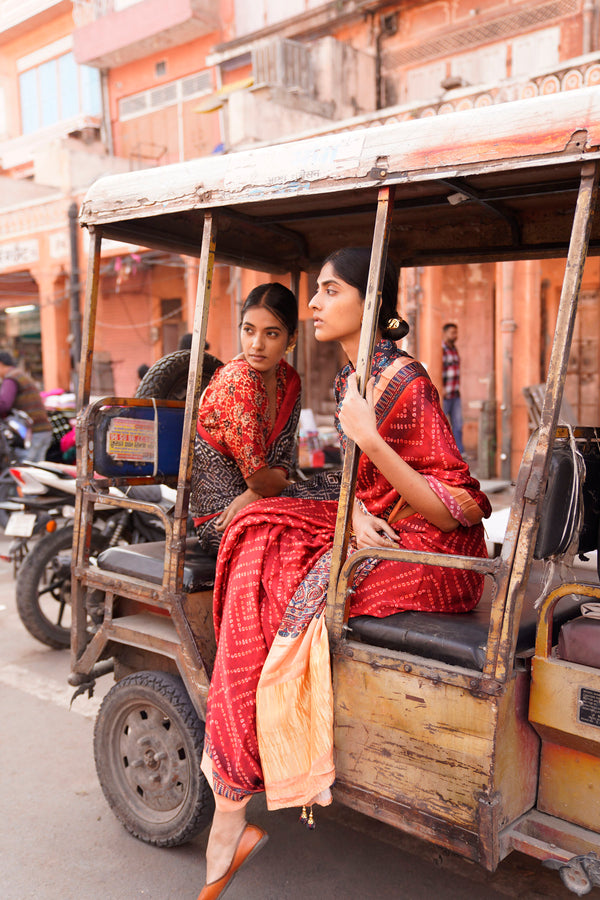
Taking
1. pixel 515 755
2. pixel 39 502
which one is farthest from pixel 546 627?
pixel 39 502

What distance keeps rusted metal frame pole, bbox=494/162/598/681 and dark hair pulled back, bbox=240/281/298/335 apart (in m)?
1.35

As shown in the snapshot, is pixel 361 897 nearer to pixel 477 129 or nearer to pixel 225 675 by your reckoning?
pixel 225 675

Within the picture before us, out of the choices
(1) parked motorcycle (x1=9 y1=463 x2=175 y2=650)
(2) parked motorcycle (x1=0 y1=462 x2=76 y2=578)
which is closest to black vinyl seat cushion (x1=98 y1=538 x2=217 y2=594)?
(1) parked motorcycle (x1=9 y1=463 x2=175 y2=650)

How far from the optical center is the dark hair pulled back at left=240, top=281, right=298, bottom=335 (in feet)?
9.52

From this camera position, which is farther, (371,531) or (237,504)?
(237,504)

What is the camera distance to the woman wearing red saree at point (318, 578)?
2.09 metres

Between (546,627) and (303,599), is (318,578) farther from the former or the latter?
(546,627)

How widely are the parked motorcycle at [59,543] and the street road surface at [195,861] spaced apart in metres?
1.37

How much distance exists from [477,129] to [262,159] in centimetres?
69

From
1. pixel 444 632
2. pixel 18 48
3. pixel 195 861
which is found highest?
pixel 18 48

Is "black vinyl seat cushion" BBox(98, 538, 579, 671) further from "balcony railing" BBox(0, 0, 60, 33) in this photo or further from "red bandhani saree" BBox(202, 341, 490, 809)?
"balcony railing" BBox(0, 0, 60, 33)

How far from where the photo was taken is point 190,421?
98.7 inches

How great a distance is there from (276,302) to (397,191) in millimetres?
770

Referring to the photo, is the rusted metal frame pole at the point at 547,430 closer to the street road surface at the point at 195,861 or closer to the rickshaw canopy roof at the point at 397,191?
the rickshaw canopy roof at the point at 397,191
